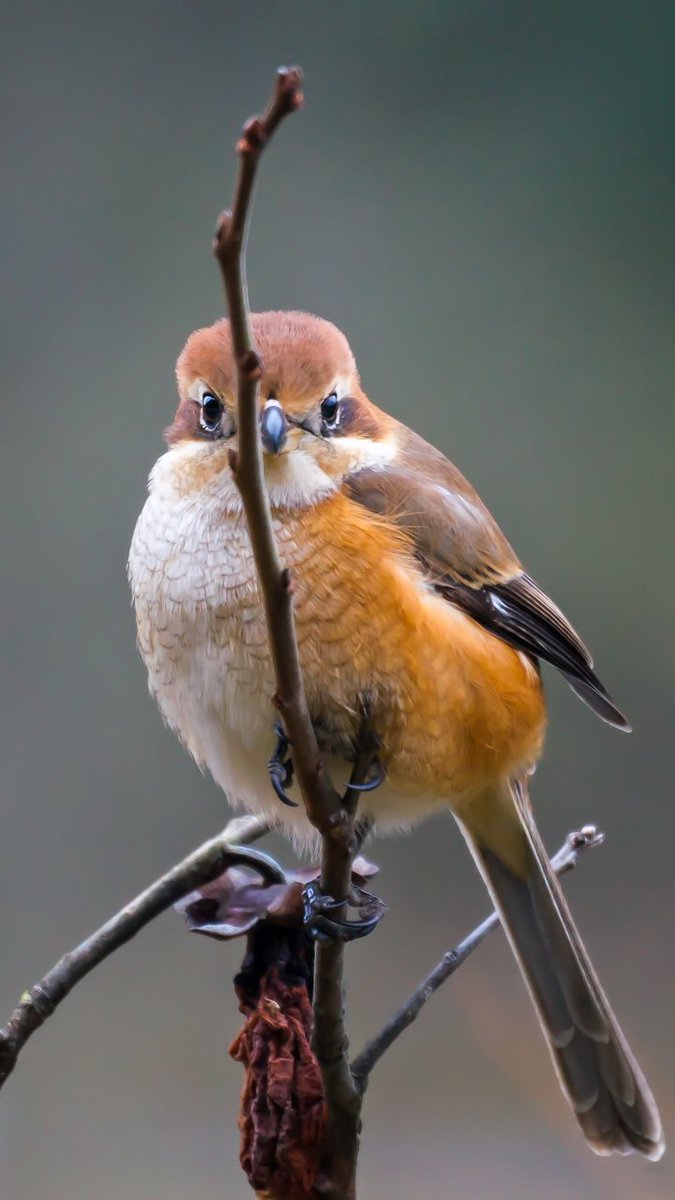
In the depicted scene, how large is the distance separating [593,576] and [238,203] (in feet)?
8.80

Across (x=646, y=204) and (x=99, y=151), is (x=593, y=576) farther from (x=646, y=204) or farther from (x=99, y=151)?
(x=99, y=151)

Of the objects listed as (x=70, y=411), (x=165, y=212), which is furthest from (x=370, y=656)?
(x=165, y=212)

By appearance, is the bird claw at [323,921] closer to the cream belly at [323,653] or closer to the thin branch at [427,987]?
the thin branch at [427,987]

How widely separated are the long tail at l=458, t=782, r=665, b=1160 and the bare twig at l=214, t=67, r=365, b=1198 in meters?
0.61

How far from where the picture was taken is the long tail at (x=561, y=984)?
6.38 ft

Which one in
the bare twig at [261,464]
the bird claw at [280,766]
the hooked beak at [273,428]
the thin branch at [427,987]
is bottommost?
the thin branch at [427,987]

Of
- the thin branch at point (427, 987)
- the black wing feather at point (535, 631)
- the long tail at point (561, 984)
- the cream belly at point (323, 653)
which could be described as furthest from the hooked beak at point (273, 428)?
the long tail at point (561, 984)

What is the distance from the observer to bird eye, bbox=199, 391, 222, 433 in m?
1.70

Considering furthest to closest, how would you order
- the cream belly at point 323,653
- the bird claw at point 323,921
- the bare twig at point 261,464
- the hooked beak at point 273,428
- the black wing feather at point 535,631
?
the black wing feather at point 535,631 < the cream belly at point 323,653 < the hooked beak at point 273,428 < the bird claw at point 323,921 < the bare twig at point 261,464

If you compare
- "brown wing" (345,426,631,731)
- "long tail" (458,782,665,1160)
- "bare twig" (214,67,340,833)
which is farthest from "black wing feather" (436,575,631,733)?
"bare twig" (214,67,340,833)

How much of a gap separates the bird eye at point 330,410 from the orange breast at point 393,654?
11 cm

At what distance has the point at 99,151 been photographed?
3557 millimetres

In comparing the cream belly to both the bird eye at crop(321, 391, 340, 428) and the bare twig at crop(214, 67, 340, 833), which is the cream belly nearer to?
the bird eye at crop(321, 391, 340, 428)

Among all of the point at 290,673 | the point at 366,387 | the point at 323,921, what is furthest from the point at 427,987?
the point at 366,387
